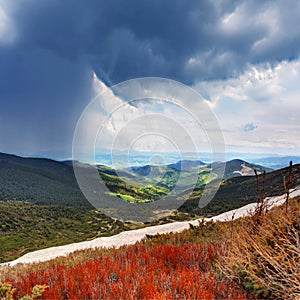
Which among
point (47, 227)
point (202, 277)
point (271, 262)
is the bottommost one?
point (47, 227)

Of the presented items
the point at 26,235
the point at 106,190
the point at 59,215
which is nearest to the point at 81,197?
the point at 106,190

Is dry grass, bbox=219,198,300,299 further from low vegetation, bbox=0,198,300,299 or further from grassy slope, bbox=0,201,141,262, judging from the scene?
grassy slope, bbox=0,201,141,262

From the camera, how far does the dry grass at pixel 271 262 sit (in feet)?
12.8

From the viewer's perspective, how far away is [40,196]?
131 m

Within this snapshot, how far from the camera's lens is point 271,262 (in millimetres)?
4289

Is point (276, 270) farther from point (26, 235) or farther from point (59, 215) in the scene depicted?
point (59, 215)

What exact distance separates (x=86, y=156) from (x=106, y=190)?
106 meters

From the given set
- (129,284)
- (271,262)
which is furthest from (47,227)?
(271,262)

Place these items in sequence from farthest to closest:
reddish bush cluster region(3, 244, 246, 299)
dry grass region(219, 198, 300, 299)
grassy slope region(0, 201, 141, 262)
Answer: grassy slope region(0, 201, 141, 262), dry grass region(219, 198, 300, 299), reddish bush cluster region(3, 244, 246, 299)

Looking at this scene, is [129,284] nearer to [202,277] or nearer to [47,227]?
[202,277]

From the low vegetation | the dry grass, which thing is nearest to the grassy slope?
the low vegetation

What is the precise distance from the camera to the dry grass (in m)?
3.91

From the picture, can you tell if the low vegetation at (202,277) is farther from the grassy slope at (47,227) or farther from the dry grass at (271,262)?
the grassy slope at (47,227)

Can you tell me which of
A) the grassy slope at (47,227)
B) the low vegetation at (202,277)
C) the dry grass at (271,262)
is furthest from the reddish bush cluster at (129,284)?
the grassy slope at (47,227)
